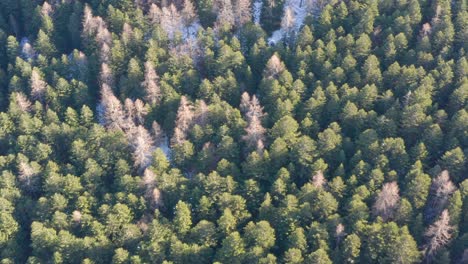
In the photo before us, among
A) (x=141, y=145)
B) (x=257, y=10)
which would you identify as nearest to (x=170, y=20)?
(x=257, y=10)

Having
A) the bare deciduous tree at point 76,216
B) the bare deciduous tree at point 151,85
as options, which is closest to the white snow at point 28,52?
the bare deciduous tree at point 151,85

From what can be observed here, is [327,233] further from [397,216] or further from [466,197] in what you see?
[466,197]

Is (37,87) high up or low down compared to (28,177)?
up

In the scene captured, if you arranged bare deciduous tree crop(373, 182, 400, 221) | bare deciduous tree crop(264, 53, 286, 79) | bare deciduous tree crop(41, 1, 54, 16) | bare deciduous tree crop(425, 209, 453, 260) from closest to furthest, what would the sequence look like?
bare deciduous tree crop(425, 209, 453, 260) < bare deciduous tree crop(373, 182, 400, 221) < bare deciduous tree crop(264, 53, 286, 79) < bare deciduous tree crop(41, 1, 54, 16)

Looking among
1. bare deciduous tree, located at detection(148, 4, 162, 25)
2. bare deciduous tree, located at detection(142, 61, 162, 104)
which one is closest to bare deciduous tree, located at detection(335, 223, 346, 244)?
bare deciduous tree, located at detection(142, 61, 162, 104)

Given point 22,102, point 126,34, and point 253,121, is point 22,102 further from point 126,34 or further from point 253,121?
point 253,121

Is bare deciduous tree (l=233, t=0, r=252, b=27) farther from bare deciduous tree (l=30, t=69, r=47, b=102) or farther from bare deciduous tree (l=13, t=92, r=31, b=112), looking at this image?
bare deciduous tree (l=13, t=92, r=31, b=112)

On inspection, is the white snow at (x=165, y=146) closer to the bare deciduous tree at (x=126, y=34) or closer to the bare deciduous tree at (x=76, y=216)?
the bare deciduous tree at (x=76, y=216)
